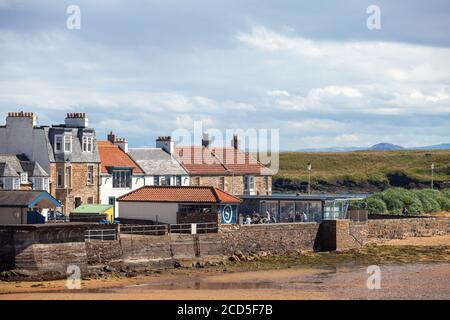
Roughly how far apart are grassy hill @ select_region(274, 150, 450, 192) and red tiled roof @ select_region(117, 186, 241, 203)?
73.6 metres

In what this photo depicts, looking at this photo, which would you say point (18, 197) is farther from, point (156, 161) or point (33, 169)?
point (156, 161)

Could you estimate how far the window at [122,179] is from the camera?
7531 centimetres

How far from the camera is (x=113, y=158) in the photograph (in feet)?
252

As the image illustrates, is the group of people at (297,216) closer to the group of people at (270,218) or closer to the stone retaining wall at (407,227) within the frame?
the group of people at (270,218)

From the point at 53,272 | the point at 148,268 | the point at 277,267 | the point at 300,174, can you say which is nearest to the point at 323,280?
the point at 277,267

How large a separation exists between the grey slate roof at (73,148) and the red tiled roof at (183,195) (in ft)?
25.0

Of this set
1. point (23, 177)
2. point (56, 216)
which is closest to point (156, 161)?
point (23, 177)

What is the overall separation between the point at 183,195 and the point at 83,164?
461 inches

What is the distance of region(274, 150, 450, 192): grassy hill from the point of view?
464 ft

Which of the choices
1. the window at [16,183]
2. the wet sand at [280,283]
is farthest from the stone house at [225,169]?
the wet sand at [280,283]

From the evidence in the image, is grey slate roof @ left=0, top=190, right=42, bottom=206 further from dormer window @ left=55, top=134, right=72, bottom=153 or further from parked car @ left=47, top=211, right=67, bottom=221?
dormer window @ left=55, top=134, right=72, bottom=153

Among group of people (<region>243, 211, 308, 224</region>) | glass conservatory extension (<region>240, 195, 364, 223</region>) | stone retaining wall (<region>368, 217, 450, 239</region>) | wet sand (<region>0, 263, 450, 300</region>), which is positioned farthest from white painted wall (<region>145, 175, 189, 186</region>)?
wet sand (<region>0, 263, 450, 300</region>)
